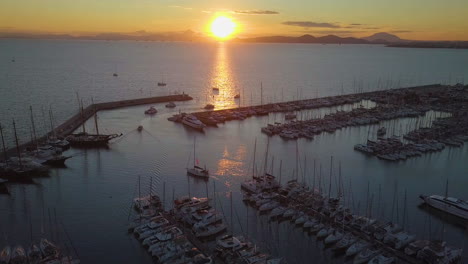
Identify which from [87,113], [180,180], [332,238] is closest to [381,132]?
[180,180]

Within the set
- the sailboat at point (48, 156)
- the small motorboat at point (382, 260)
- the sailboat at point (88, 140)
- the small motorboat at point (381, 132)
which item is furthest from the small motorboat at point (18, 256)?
the small motorboat at point (381, 132)

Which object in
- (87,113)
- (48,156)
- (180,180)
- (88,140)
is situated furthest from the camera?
(87,113)

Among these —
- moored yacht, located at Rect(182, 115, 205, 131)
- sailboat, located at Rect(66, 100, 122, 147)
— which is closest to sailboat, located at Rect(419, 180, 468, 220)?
moored yacht, located at Rect(182, 115, 205, 131)

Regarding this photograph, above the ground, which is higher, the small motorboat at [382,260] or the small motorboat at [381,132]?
the small motorboat at [381,132]

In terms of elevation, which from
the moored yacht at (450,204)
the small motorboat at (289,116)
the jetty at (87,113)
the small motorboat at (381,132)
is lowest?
the moored yacht at (450,204)

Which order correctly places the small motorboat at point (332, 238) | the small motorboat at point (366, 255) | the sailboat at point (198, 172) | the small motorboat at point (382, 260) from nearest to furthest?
the small motorboat at point (382, 260) < the small motorboat at point (366, 255) < the small motorboat at point (332, 238) < the sailboat at point (198, 172)

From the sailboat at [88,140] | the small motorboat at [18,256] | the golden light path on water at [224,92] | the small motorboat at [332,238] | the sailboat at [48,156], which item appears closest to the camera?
the small motorboat at [18,256]

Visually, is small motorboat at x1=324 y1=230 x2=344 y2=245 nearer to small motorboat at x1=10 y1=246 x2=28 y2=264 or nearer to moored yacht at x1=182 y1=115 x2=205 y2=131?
small motorboat at x1=10 y1=246 x2=28 y2=264

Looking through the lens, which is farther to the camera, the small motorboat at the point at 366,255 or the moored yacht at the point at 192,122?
the moored yacht at the point at 192,122

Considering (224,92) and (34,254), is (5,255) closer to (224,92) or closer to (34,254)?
(34,254)

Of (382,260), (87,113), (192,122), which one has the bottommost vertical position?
(382,260)

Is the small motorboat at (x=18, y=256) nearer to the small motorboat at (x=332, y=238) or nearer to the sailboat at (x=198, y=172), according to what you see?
the sailboat at (x=198, y=172)
